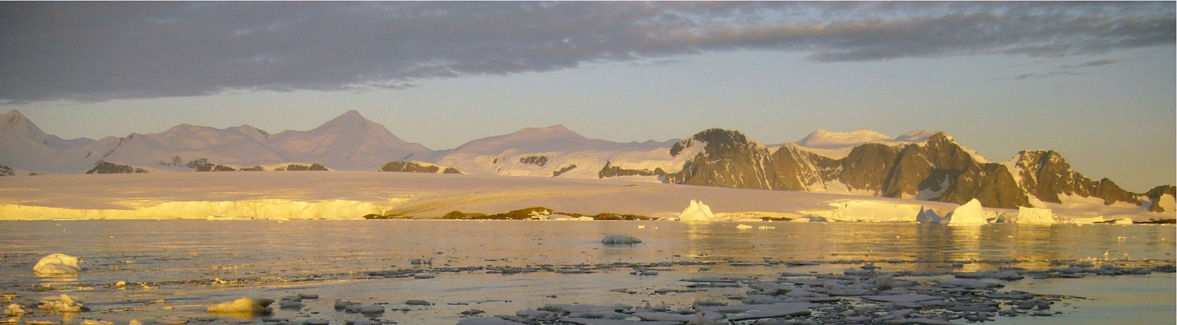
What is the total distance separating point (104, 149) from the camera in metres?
140

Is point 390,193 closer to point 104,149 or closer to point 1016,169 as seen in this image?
point 104,149

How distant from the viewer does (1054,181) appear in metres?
190

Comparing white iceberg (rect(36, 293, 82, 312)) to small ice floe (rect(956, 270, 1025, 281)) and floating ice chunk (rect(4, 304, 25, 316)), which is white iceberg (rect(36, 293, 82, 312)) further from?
small ice floe (rect(956, 270, 1025, 281))

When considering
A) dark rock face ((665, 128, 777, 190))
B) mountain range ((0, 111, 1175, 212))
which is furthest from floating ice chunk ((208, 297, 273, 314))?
dark rock face ((665, 128, 777, 190))

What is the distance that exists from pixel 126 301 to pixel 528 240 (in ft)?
65.5

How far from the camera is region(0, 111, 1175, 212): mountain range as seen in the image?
5113 inches

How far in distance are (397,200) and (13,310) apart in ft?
182

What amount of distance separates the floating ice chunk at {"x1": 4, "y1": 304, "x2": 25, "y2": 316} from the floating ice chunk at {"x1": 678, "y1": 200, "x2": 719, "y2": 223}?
53.8 meters

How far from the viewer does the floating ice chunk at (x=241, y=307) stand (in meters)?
12.0

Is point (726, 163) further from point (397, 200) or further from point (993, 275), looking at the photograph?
point (993, 275)

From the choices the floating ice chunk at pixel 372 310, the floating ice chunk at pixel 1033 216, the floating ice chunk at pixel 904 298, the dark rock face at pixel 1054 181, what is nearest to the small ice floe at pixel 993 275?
the floating ice chunk at pixel 904 298

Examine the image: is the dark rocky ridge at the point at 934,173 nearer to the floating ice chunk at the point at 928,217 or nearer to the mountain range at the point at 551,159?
the mountain range at the point at 551,159

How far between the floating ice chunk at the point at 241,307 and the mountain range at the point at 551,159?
10314 cm

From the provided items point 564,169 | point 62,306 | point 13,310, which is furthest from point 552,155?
point 13,310
